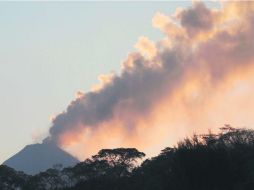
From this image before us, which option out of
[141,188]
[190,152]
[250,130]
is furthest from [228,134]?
[190,152]

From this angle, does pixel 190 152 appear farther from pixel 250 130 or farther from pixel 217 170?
pixel 250 130

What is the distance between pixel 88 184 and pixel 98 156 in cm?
3645

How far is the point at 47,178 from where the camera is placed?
134000 millimetres

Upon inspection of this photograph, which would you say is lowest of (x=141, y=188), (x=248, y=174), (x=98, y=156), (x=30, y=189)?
(x=248, y=174)

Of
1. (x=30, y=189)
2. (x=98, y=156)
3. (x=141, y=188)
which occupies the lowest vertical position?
(x=141, y=188)

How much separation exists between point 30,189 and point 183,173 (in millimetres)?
76077

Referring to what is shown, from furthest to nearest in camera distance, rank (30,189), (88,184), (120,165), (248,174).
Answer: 1. (120,165)
2. (30,189)
3. (88,184)
4. (248,174)

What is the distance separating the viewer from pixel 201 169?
174 feet

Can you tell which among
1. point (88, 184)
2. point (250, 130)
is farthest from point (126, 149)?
point (88, 184)

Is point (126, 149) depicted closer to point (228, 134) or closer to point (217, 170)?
point (228, 134)

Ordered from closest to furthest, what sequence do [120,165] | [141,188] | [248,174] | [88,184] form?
[248,174] → [141,188] → [88,184] → [120,165]

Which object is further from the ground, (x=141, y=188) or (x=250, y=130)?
(x=250, y=130)

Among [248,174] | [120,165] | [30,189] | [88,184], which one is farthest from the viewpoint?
[120,165]

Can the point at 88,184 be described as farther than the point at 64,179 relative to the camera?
No
